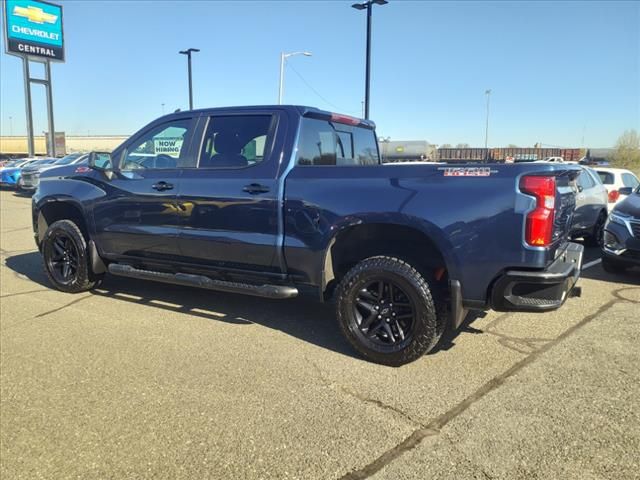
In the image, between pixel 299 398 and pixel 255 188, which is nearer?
pixel 299 398

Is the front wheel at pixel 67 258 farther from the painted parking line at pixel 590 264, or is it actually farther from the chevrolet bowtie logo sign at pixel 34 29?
the chevrolet bowtie logo sign at pixel 34 29

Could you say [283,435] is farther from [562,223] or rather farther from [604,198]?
[604,198]

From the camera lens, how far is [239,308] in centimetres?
541

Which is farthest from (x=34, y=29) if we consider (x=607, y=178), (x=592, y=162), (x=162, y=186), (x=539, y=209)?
(x=592, y=162)

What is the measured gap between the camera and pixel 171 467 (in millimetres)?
2672

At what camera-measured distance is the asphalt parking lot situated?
2707mm

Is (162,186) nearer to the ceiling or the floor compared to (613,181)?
nearer to the ceiling

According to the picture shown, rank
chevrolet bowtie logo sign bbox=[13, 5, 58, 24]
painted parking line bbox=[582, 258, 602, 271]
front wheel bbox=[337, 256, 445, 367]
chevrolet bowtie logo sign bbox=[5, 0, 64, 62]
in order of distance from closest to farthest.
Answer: front wheel bbox=[337, 256, 445, 367] → painted parking line bbox=[582, 258, 602, 271] → chevrolet bowtie logo sign bbox=[5, 0, 64, 62] → chevrolet bowtie logo sign bbox=[13, 5, 58, 24]

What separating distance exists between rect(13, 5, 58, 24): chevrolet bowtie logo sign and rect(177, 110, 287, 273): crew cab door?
2941 centimetres

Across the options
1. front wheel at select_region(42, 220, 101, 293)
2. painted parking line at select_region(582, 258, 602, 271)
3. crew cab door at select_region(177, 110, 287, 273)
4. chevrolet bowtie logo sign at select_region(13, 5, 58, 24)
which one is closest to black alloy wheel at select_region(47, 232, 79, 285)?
front wheel at select_region(42, 220, 101, 293)

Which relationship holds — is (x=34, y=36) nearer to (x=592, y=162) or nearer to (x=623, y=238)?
(x=623, y=238)

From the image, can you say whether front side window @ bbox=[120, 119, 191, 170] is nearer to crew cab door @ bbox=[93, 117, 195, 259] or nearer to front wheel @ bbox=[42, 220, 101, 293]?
crew cab door @ bbox=[93, 117, 195, 259]

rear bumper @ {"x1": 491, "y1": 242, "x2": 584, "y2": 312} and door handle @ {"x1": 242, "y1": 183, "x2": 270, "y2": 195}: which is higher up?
door handle @ {"x1": 242, "y1": 183, "x2": 270, "y2": 195}

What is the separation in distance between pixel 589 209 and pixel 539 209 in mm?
6790
